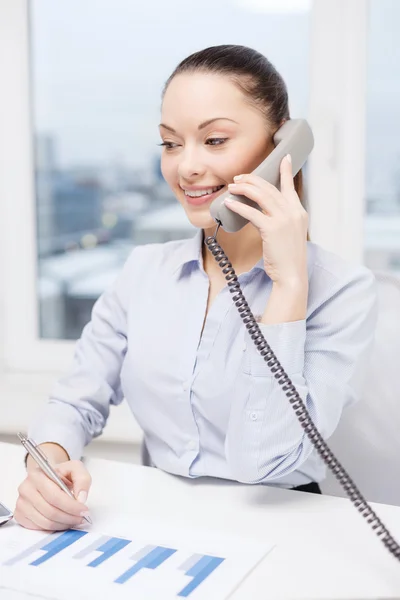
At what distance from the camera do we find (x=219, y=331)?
1.21 metres

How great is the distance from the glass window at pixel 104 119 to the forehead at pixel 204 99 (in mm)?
870

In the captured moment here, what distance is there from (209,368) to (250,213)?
0.95 feet

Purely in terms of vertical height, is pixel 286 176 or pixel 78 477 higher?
pixel 286 176

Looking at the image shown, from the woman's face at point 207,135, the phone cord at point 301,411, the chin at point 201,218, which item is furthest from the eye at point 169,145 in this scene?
the phone cord at point 301,411

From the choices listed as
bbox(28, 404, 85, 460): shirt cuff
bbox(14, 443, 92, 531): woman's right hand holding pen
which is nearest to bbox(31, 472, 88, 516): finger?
bbox(14, 443, 92, 531): woman's right hand holding pen

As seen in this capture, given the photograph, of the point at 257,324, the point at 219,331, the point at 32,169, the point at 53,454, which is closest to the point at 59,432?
the point at 53,454

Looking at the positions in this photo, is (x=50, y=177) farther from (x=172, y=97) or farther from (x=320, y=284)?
(x=320, y=284)

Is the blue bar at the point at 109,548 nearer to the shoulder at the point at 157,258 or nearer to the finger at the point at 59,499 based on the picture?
the finger at the point at 59,499

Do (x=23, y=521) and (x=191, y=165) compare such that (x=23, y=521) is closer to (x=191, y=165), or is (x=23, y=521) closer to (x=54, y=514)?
(x=54, y=514)

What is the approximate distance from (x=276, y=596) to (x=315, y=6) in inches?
62.2

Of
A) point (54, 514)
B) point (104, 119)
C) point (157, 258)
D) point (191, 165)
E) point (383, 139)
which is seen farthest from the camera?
point (104, 119)

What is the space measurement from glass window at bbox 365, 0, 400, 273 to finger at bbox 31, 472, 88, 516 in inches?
51.6

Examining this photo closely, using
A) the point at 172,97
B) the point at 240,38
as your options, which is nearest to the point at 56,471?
the point at 172,97

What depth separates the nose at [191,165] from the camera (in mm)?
1146
